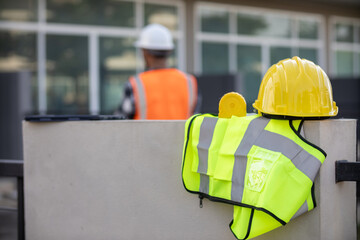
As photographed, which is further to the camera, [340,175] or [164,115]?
[164,115]

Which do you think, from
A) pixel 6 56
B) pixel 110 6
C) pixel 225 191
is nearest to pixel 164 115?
pixel 225 191

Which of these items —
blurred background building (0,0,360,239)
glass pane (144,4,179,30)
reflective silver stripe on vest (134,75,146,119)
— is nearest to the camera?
reflective silver stripe on vest (134,75,146,119)

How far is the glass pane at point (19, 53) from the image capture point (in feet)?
33.7

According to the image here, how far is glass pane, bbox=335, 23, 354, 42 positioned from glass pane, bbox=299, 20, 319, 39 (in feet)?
3.51

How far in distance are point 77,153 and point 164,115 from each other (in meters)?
1.24

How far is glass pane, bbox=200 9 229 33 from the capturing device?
42.9 feet

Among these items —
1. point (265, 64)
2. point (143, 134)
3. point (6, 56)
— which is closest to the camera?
point (143, 134)

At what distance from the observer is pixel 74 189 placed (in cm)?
257

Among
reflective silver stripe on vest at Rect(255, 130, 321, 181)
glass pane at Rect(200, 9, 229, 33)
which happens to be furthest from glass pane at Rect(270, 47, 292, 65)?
reflective silver stripe on vest at Rect(255, 130, 321, 181)

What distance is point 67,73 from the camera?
36.1 feet

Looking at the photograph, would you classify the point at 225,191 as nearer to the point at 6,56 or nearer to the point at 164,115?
the point at 164,115

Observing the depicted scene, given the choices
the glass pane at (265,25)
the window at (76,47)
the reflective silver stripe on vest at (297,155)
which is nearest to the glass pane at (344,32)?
the glass pane at (265,25)

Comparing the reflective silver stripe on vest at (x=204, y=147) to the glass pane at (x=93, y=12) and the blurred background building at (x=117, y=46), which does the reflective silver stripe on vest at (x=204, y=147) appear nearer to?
the blurred background building at (x=117, y=46)

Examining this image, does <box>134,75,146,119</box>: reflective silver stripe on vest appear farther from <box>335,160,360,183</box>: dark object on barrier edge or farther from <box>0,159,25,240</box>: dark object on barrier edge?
<box>335,160,360,183</box>: dark object on barrier edge
